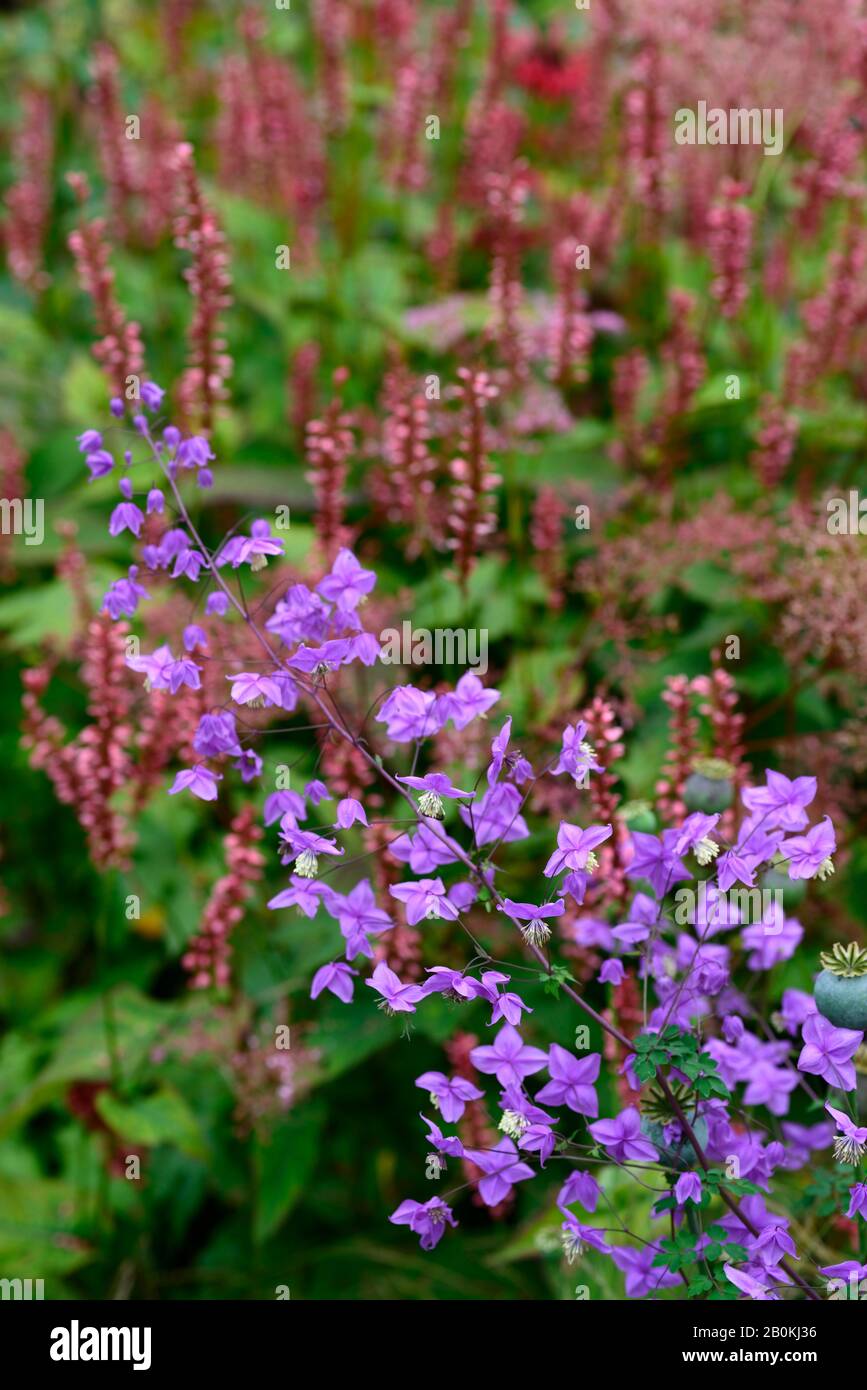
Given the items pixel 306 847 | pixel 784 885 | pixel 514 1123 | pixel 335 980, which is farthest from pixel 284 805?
pixel 784 885

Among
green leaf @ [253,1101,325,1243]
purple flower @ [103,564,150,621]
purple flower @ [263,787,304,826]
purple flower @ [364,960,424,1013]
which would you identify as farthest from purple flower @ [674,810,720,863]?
green leaf @ [253,1101,325,1243]

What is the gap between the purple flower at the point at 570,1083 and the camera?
1624mm

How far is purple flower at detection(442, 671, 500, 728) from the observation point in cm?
166

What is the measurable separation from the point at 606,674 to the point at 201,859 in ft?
2.96

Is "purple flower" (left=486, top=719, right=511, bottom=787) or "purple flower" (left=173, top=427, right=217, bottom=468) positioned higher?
"purple flower" (left=173, top=427, right=217, bottom=468)

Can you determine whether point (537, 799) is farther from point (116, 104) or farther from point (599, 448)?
point (116, 104)

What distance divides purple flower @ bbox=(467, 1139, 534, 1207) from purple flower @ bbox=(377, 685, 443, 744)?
462 millimetres

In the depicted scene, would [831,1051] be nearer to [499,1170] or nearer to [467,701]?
[499,1170]

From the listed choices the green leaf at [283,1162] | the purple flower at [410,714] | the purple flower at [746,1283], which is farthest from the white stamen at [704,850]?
the green leaf at [283,1162]

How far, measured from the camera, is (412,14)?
13.6ft

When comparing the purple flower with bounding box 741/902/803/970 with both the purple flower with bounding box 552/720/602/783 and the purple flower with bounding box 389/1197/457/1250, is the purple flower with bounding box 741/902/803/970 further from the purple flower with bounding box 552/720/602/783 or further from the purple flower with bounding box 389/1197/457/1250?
the purple flower with bounding box 389/1197/457/1250

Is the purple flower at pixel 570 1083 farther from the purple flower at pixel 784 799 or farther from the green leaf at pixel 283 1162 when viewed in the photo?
the green leaf at pixel 283 1162

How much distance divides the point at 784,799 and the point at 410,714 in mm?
440

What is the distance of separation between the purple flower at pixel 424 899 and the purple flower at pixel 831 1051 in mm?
403
